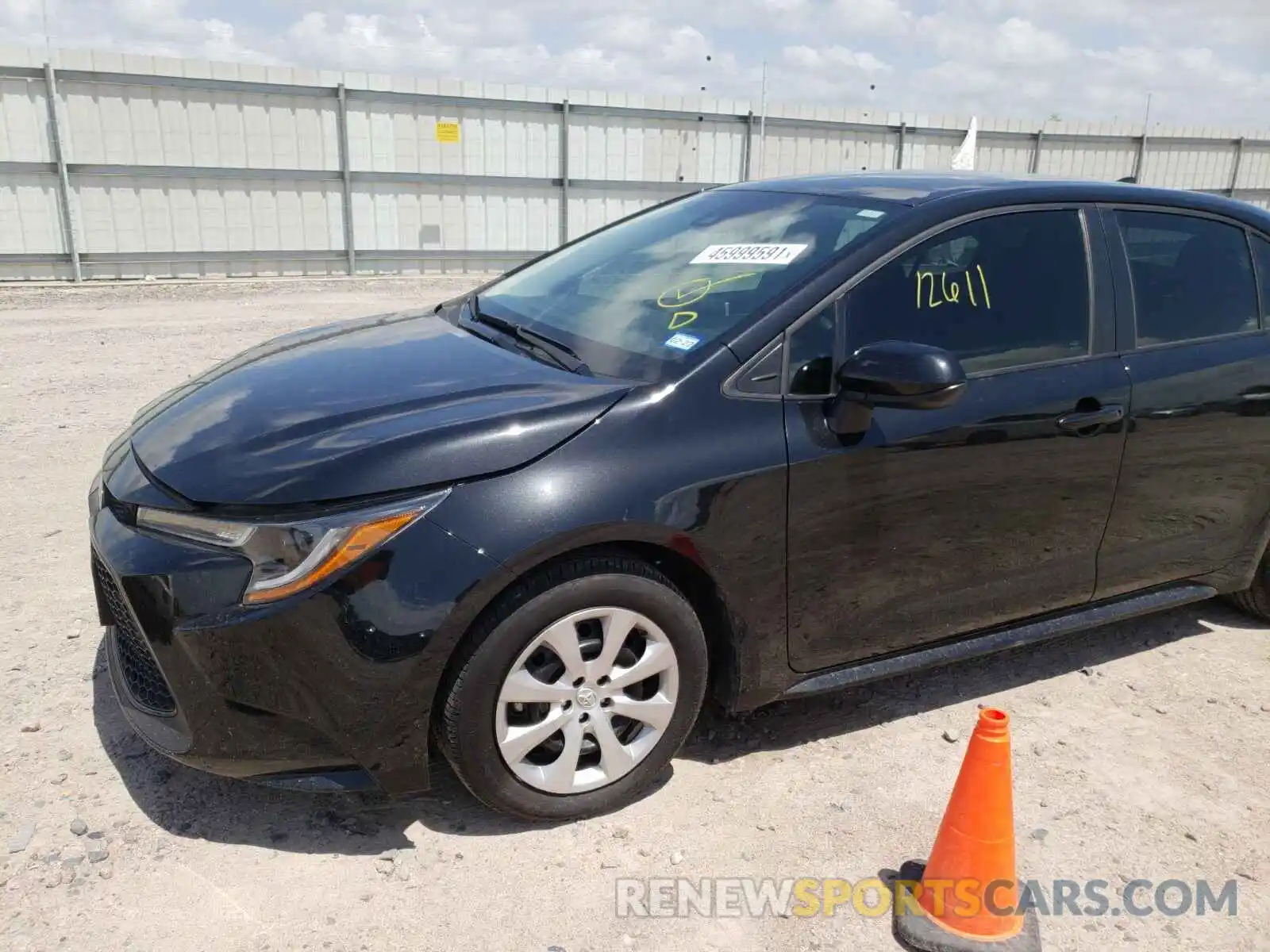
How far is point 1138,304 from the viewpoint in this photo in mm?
3322

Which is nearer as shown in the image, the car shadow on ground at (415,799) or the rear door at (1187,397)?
the car shadow on ground at (415,799)

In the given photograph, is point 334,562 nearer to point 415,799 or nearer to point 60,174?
point 415,799

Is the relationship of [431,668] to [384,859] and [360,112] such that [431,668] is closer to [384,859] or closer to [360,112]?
[384,859]

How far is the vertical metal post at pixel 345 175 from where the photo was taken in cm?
1408

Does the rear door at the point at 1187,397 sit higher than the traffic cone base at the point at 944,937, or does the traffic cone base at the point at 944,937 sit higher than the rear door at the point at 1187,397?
the rear door at the point at 1187,397

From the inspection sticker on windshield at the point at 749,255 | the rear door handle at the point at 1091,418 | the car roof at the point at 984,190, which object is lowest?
the rear door handle at the point at 1091,418

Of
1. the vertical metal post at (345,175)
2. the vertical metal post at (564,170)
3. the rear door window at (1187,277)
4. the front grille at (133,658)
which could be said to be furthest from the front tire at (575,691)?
the vertical metal post at (564,170)

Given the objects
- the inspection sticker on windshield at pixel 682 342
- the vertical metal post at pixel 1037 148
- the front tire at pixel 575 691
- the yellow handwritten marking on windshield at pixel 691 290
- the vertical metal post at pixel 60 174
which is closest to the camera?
the front tire at pixel 575 691

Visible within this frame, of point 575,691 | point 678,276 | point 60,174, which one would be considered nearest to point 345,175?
point 60,174

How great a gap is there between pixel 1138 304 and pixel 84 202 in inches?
519

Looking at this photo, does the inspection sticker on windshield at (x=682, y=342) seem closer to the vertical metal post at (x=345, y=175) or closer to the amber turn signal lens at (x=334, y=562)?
the amber turn signal lens at (x=334, y=562)

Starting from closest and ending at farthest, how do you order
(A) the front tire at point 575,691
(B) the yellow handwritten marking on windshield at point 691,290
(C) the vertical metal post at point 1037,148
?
1. (A) the front tire at point 575,691
2. (B) the yellow handwritten marking on windshield at point 691,290
3. (C) the vertical metal post at point 1037,148

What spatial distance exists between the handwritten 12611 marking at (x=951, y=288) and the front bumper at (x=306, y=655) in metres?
1.51

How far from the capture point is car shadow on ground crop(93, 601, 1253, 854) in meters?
2.64
